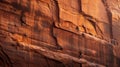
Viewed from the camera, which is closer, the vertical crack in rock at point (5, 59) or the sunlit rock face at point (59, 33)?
the vertical crack in rock at point (5, 59)

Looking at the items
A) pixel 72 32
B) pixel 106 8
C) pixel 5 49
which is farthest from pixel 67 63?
pixel 106 8

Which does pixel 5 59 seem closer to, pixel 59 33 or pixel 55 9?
pixel 59 33

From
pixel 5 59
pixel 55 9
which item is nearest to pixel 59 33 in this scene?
pixel 55 9

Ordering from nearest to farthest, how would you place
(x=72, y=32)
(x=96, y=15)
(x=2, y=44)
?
(x=2, y=44), (x=72, y=32), (x=96, y=15)

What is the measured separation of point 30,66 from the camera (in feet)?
45.5

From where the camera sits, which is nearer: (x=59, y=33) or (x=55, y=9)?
(x=59, y=33)

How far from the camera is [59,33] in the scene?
1537 cm

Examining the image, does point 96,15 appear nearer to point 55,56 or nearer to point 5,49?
point 55,56

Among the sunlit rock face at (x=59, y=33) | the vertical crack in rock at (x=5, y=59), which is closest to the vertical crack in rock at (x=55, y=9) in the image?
the sunlit rock face at (x=59, y=33)

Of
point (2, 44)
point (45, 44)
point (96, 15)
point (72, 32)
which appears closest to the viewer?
point (2, 44)

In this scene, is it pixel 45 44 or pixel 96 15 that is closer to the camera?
pixel 45 44

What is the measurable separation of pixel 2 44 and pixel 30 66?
1375 millimetres

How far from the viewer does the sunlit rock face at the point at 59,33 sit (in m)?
13.7

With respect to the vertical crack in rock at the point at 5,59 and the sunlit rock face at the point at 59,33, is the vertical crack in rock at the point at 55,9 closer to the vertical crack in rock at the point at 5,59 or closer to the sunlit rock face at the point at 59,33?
the sunlit rock face at the point at 59,33
